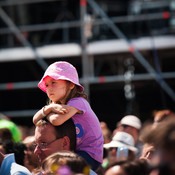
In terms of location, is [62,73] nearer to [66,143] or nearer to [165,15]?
[66,143]

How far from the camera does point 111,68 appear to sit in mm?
8672

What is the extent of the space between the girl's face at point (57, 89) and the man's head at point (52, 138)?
23 centimetres

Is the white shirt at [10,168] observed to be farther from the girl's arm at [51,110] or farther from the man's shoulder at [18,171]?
the girl's arm at [51,110]

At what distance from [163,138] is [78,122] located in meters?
1.39

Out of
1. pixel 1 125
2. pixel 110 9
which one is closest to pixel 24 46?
pixel 110 9

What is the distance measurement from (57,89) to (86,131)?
33 centimetres

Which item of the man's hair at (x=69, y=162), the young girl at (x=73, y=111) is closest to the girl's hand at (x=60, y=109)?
the young girl at (x=73, y=111)

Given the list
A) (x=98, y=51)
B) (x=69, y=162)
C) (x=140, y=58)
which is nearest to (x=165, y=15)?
(x=140, y=58)

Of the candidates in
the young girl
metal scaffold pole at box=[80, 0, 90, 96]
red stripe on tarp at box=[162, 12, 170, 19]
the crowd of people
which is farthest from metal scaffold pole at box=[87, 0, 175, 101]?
the young girl

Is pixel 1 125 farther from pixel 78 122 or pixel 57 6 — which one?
pixel 57 6

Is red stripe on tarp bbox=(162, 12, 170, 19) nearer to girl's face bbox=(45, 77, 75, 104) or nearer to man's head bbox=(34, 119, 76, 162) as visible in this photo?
girl's face bbox=(45, 77, 75, 104)

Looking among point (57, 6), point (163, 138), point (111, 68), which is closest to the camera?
point (163, 138)

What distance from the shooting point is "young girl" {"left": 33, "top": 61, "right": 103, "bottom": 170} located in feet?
8.70

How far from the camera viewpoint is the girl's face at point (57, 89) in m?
2.83
